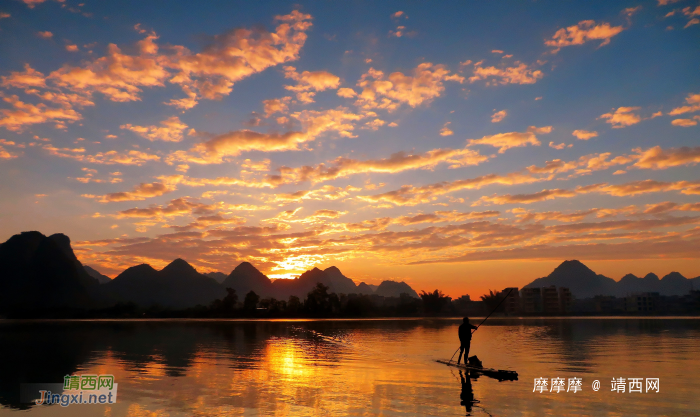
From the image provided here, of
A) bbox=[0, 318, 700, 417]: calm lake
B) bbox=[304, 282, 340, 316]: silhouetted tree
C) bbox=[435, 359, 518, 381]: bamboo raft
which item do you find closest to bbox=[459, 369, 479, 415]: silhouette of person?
bbox=[0, 318, 700, 417]: calm lake

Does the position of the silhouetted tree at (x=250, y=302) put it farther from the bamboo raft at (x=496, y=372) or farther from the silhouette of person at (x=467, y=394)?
the silhouette of person at (x=467, y=394)

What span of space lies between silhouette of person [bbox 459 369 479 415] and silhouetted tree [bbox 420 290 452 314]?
602 feet

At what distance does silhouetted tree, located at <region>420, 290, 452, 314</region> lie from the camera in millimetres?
197000

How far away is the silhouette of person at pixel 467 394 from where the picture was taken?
1373 cm

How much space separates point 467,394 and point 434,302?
188 metres

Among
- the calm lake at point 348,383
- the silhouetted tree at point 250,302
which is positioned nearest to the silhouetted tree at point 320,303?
the silhouetted tree at point 250,302

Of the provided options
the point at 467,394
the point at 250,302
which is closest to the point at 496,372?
→ the point at 467,394

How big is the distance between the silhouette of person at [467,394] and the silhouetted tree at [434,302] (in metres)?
183

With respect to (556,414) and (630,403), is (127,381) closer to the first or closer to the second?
(556,414)

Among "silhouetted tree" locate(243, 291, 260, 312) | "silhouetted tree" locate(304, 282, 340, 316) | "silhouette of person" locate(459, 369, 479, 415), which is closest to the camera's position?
"silhouette of person" locate(459, 369, 479, 415)

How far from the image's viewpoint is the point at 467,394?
609 inches

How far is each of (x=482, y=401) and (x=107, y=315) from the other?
617 ft

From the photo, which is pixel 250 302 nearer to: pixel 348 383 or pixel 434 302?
pixel 434 302

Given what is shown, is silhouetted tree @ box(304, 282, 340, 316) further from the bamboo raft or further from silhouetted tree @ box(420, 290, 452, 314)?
the bamboo raft
